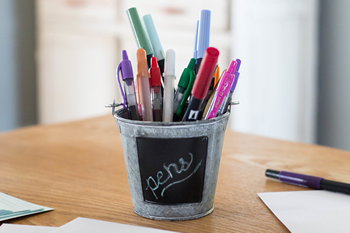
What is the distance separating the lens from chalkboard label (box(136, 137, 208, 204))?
33 cm

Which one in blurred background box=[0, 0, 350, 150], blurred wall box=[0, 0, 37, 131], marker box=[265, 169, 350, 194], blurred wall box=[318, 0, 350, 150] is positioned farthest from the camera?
blurred wall box=[0, 0, 37, 131]

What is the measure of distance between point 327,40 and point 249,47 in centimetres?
34

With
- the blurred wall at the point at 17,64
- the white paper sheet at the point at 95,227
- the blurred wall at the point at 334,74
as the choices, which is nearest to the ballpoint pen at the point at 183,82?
the white paper sheet at the point at 95,227

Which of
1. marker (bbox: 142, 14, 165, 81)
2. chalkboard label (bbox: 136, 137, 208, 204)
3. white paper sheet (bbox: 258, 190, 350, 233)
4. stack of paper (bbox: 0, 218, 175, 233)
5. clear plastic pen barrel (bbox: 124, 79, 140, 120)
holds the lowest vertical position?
white paper sheet (bbox: 258, 190, 350, 233)

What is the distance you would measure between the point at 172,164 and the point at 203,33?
5.6 inches

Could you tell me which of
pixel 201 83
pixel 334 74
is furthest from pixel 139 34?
pixel 334 74

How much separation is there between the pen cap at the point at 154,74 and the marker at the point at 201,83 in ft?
0.16

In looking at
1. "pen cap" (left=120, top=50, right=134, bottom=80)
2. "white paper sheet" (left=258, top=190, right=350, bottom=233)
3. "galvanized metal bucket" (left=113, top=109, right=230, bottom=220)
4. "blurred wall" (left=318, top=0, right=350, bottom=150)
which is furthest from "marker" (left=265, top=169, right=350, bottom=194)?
"blurred wall" (left=318, top=0, right=350, bottom=150)

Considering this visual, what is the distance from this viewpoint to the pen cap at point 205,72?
296 millimetres

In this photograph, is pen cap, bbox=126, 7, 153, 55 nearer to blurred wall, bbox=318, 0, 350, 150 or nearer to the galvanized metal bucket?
the galvanized metal bucket

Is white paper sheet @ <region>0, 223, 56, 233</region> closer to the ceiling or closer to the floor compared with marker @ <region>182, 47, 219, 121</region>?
closer to the floor

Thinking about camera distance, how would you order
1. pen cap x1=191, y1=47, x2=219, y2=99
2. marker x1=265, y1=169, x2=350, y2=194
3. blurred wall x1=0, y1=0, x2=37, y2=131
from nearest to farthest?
pen cap x1=191, y1=47, x2=219, y2=99 < marker x1=265, y1=169, x2=350, y2=194 < blurred wall x1=0, y1=0, x2=37, y2=131

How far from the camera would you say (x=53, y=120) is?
2.02m

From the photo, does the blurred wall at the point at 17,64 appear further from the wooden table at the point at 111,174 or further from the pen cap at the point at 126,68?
the pen cap at the point at 126,68
